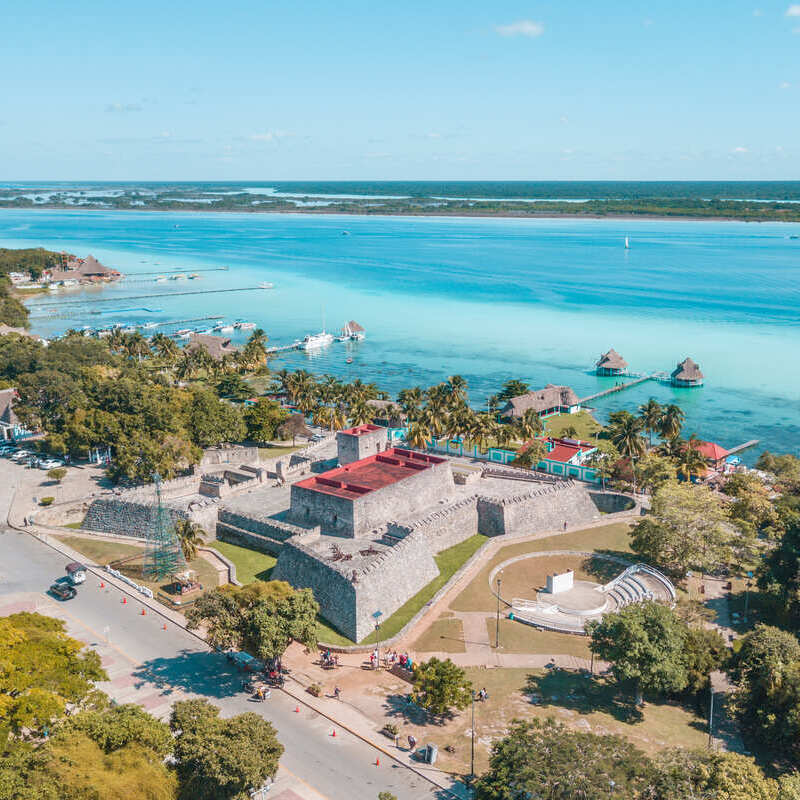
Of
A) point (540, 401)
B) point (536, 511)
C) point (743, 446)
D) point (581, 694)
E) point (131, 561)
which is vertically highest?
point (540, 401)

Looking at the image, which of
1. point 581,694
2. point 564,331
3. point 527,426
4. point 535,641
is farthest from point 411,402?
point 564,331

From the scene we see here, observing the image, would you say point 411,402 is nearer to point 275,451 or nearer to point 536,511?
point 275,451

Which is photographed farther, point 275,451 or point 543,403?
point 543,403

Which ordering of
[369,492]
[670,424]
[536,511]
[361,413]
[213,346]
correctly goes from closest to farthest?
[369,492] → [536,511] → [670,424] → [361,413] → [213,346]

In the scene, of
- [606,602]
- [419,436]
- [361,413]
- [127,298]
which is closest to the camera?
[606,602]

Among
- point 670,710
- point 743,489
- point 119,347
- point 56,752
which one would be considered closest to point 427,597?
point 670,710

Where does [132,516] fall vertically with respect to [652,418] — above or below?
below
